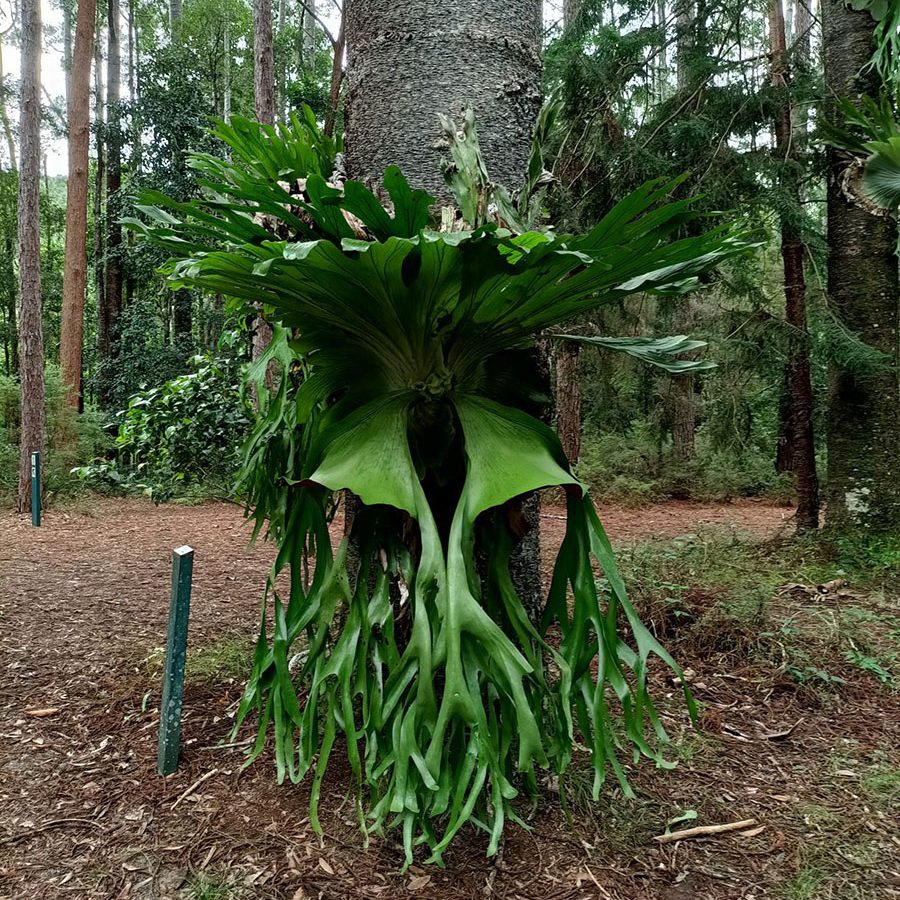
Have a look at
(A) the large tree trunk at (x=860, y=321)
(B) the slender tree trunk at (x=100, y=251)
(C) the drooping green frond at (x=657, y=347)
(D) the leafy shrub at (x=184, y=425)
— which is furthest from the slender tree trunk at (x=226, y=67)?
(C) the drooping green frond at (x=657, y=347)

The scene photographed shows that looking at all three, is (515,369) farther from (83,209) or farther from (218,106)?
(218,106)

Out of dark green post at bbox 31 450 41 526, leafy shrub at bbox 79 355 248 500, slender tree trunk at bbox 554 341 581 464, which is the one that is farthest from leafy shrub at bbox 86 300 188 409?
leafy shrub at bbox 79 355 248 500

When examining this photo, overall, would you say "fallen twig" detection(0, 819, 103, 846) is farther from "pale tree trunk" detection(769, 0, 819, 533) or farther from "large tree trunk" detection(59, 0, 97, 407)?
"large tree trunk" detection(59, 0, 97, 407)

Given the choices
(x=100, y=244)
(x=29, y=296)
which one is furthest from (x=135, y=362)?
(x=29, y=296)

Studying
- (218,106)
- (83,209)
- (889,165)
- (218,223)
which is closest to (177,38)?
(218,106)

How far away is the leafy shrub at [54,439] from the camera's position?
8844mm

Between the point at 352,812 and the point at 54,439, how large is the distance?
969 centimetres

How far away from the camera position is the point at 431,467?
59.5 inches

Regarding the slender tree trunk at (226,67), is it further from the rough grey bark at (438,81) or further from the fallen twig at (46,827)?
the fallen twig at (46,827)

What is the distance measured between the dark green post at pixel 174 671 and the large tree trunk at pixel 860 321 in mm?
4045

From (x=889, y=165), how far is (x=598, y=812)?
380cm

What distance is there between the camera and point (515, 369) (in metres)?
1.54

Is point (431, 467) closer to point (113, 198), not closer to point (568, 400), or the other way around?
point (568, 400)

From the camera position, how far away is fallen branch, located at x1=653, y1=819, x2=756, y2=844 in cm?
149
